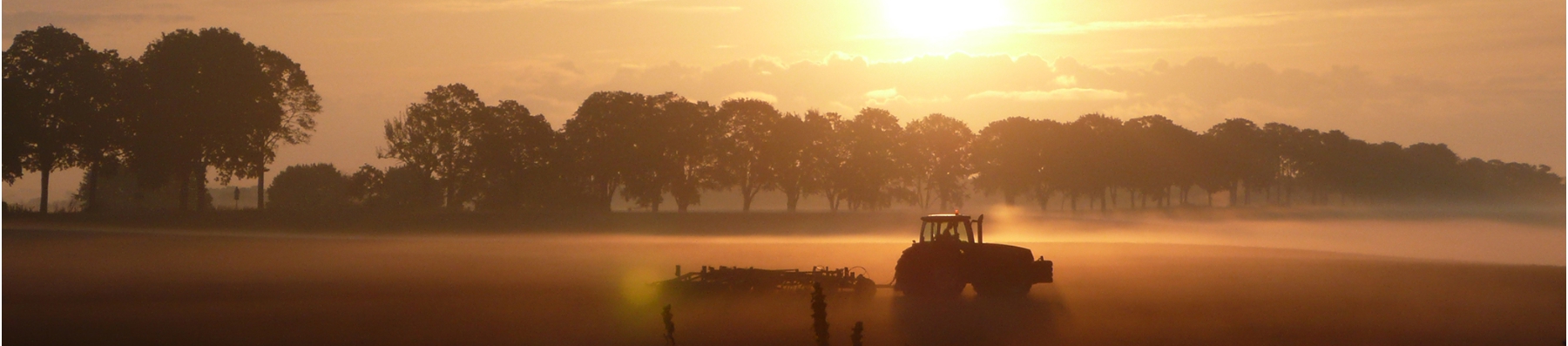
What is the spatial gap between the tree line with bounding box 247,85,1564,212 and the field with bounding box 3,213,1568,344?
121 feet

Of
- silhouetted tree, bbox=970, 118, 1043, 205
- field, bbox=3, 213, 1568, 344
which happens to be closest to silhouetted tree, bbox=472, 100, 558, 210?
field, bbox=3, 213, 1568, 344

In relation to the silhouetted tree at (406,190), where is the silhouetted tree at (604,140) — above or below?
above

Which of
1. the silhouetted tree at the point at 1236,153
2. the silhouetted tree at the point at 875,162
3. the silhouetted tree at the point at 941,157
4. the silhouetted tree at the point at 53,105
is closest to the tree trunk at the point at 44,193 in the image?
the silhouetted tree at the point at 53,105

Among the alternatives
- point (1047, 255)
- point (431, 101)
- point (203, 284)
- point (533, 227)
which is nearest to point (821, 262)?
point (1047, 255)

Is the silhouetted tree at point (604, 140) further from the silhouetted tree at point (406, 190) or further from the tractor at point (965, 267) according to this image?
the tractor at point (965, 267)

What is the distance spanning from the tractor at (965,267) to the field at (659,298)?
2.00ft

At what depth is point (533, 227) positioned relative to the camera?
84.8m

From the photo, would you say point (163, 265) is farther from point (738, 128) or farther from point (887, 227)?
point (738, 128)

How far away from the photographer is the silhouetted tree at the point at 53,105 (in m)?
75.9

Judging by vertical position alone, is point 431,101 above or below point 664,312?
above

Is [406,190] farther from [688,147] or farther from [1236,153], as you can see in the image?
[1236,153]

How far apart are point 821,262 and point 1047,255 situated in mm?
11667

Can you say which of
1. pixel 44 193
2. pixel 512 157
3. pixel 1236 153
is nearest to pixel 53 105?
pixel 44 193

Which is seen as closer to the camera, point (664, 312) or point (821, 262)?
point (664, 312)
